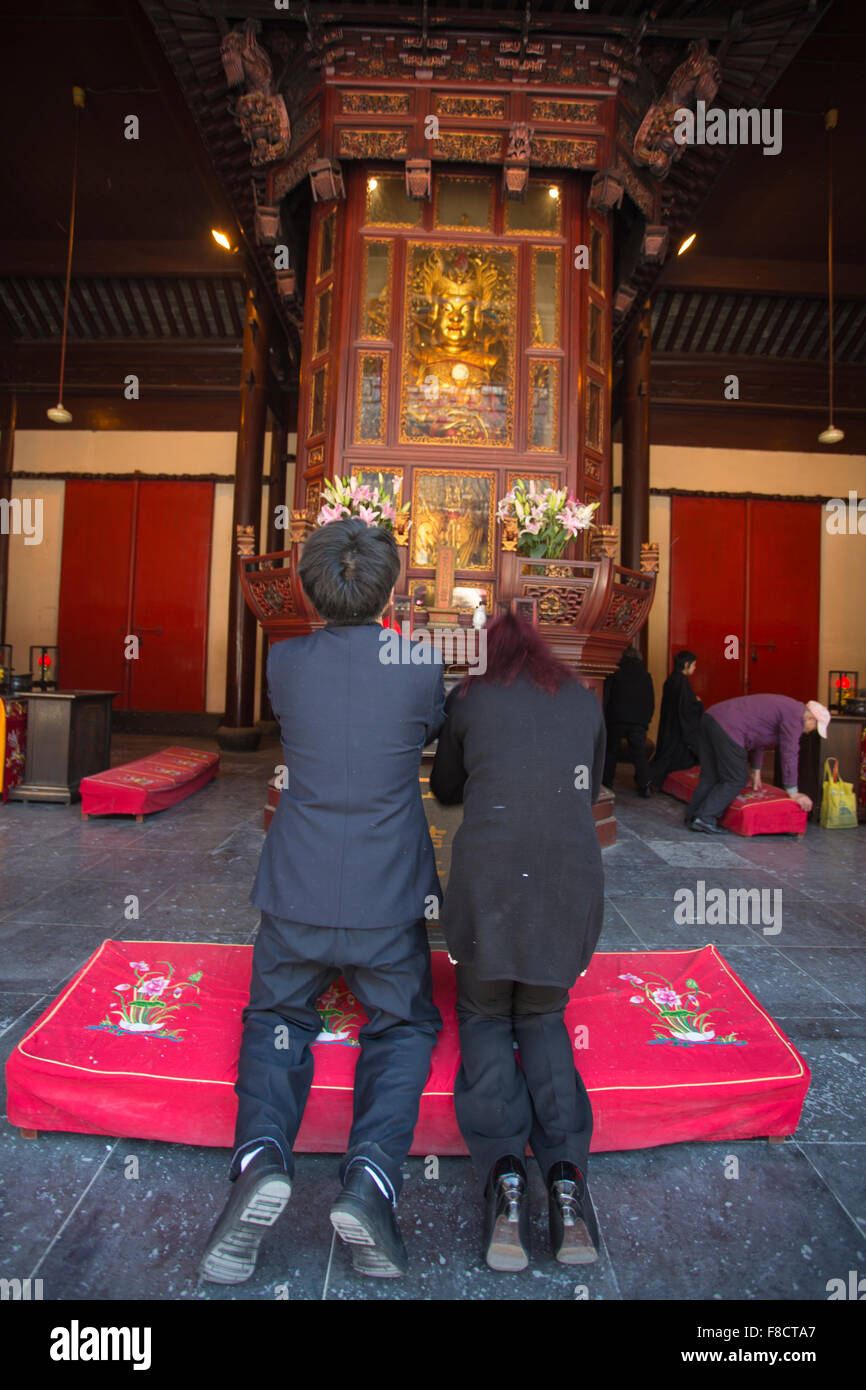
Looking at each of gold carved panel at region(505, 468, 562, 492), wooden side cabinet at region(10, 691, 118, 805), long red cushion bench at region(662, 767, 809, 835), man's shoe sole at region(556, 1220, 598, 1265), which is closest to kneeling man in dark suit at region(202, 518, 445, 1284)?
man's shoe sole at region(556, 1220, 598, 1265)

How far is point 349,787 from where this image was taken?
1.66 metres

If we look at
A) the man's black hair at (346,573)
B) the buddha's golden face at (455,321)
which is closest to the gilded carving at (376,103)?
the buddha's golden face at (455,321)

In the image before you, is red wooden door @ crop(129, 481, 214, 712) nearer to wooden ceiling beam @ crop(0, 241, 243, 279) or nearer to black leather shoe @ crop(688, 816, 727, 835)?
wooden ceiling beam @ crop(0, 241, 243, 279)

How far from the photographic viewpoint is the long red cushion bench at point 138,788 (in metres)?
5.02

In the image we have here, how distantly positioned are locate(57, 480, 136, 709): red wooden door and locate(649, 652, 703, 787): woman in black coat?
23.0ft

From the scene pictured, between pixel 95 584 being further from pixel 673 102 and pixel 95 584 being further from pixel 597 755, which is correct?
pixel 597 755

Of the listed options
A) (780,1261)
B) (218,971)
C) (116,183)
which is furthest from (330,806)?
(116,183)

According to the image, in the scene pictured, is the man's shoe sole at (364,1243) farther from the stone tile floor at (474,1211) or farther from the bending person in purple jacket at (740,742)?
the bending person in purple jacket at (740,742)

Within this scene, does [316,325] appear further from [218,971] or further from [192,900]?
[218,971]

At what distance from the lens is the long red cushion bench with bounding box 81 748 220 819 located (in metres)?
5.02

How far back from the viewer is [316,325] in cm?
608

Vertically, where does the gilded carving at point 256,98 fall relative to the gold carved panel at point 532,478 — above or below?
above

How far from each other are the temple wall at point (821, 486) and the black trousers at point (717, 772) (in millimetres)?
5005

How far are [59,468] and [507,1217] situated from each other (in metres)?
11.1
